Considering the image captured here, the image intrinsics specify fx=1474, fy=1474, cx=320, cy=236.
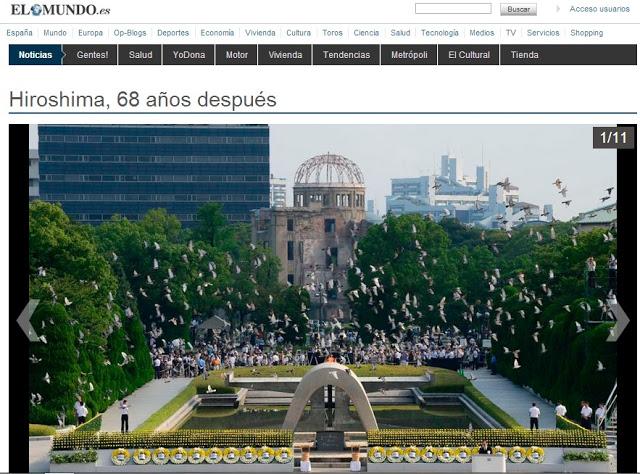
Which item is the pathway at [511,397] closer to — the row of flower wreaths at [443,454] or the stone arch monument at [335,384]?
the stone arch monument at [335,384]

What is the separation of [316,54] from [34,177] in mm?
126360

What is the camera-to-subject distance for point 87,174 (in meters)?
154

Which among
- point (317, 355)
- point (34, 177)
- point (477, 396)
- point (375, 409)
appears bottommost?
point (375, 409)

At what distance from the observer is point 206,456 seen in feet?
119

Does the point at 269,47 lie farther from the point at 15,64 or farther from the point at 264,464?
the point at 264,464

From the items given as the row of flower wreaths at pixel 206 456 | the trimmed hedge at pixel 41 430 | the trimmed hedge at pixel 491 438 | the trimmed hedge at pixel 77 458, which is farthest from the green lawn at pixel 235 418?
the trimmed hedge at pixel 77 458

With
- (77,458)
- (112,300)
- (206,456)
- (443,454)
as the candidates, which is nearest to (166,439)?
(206,456)

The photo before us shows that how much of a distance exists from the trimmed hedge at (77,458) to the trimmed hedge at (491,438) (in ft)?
22.4

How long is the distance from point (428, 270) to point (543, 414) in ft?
120

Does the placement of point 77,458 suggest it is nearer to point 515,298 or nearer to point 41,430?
point 41,430

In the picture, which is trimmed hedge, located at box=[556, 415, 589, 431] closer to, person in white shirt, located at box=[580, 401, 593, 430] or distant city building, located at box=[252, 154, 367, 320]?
person in white shirt, located at box=[580, 401, 593, 430]

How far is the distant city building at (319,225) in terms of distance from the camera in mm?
117125
